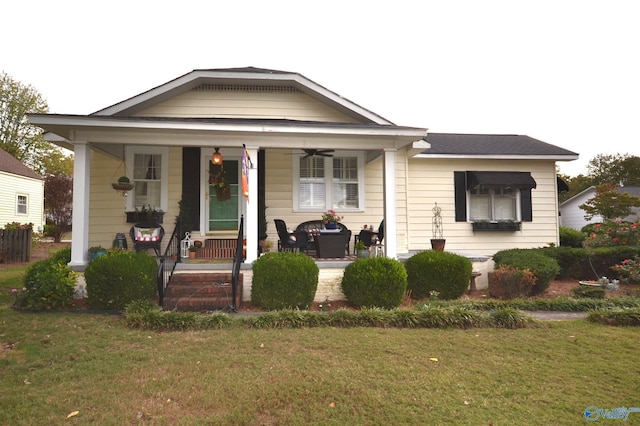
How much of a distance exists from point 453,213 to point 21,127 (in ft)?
118

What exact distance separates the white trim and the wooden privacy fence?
11176 millimetres

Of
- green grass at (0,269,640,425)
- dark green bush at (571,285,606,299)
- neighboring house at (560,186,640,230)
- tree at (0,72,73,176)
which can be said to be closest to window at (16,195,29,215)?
tree at (0,72,73,176)

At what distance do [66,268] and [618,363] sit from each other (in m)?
8.62

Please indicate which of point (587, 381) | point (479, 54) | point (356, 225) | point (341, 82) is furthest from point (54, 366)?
point (341, 82)

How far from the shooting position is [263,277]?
6617 millimetres

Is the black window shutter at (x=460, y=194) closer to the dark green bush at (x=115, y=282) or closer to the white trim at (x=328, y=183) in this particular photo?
the white trim at (x=328, y=183)

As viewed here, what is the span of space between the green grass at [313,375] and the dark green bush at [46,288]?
0.95 m

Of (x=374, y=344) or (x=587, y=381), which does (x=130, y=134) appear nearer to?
(x=374, y=344)

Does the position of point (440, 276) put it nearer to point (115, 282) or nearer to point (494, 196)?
point (494, 196)

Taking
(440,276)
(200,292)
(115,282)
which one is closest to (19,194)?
(115,282)

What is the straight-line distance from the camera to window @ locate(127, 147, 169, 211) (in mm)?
9469

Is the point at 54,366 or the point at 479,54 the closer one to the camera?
the point at 54,366

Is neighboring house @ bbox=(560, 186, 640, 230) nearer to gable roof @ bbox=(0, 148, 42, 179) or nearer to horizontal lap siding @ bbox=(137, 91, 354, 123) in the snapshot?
horizontal lap siding @ bbox=(137, 91, 354, 123)

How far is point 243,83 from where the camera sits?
31.9 feet
